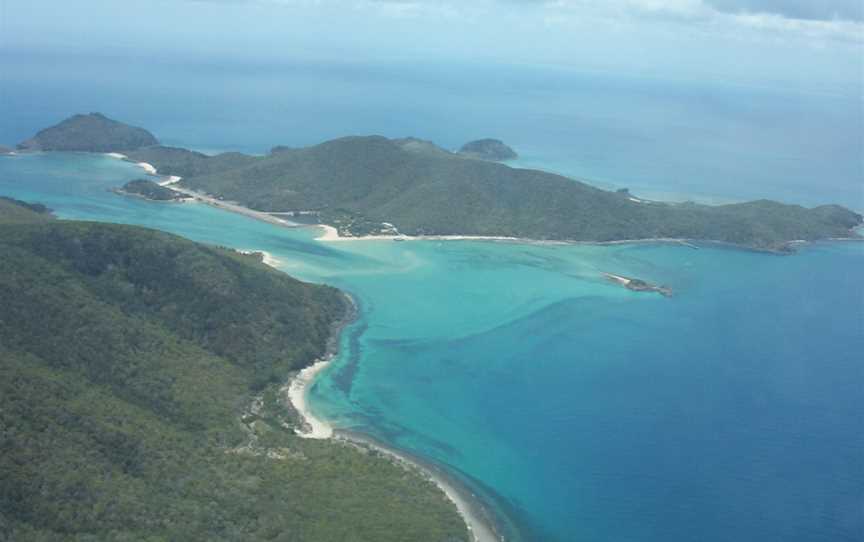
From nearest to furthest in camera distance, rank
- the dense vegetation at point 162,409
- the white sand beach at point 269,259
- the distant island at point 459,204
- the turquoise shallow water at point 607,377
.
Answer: the dense vegetation at point 162,409, the turquoise shallow water at point 607,377, the white sand beach at point 269,259, the distant island at point 459,204

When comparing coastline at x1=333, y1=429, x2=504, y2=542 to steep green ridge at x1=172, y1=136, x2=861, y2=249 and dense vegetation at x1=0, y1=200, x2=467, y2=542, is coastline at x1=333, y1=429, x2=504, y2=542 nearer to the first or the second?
dense vegetation at x1=0, y1=200, x2=467, y2=542

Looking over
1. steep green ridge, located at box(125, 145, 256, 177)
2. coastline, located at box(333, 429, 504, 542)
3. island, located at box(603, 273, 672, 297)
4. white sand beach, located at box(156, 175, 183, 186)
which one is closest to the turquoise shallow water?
coastline, located at box(333, 429, 504, 542)

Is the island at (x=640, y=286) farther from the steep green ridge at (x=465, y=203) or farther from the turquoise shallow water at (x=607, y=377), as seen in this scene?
the steep green ridge at (x=465, y=203)

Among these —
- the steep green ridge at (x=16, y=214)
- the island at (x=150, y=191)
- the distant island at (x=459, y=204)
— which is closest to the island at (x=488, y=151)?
the distant island at (x=459, y=204)

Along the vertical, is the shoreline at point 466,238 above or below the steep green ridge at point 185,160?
below

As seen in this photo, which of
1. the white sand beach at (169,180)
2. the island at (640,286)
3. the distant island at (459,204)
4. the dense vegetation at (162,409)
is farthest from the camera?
the white sand beach at (169,180)

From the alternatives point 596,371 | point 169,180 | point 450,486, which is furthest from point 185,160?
point 450,486
